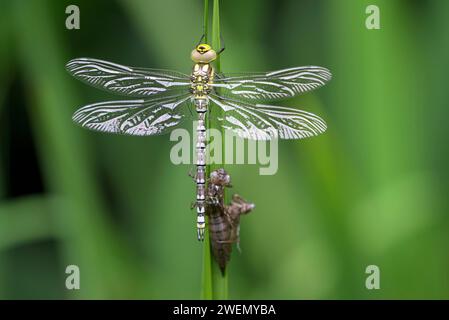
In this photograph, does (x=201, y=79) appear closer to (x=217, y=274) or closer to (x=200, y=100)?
(x=200, y=100)

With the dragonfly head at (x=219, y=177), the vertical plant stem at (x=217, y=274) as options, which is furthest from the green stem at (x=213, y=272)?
the dragonfly head at (x=219, y=177)

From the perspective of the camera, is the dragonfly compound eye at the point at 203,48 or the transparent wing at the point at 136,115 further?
the transparent wing at the point at 136,115

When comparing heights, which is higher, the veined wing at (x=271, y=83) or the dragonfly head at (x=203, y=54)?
the dragonfly head at (x=203, y=54)

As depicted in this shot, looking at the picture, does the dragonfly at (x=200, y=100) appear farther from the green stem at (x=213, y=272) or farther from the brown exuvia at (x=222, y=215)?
the green stem at (x=213, y=272)

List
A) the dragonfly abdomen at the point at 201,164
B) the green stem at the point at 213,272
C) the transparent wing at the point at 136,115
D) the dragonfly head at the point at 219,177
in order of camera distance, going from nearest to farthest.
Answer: the green stem at the point at 213,272 → the dragonfly head at the point at 219,177 → the dragonfly abdomen at the point at 201,164 → the transparent wing at the point at 136,115

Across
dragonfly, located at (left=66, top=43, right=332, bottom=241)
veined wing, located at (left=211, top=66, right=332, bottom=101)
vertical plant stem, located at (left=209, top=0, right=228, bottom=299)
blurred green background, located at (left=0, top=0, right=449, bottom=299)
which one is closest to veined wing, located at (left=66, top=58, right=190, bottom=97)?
dragonfly, located at (left=66, top=43, right=332, bottom=241)

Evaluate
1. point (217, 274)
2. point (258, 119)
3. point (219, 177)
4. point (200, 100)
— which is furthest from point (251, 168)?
point (217, 274)
